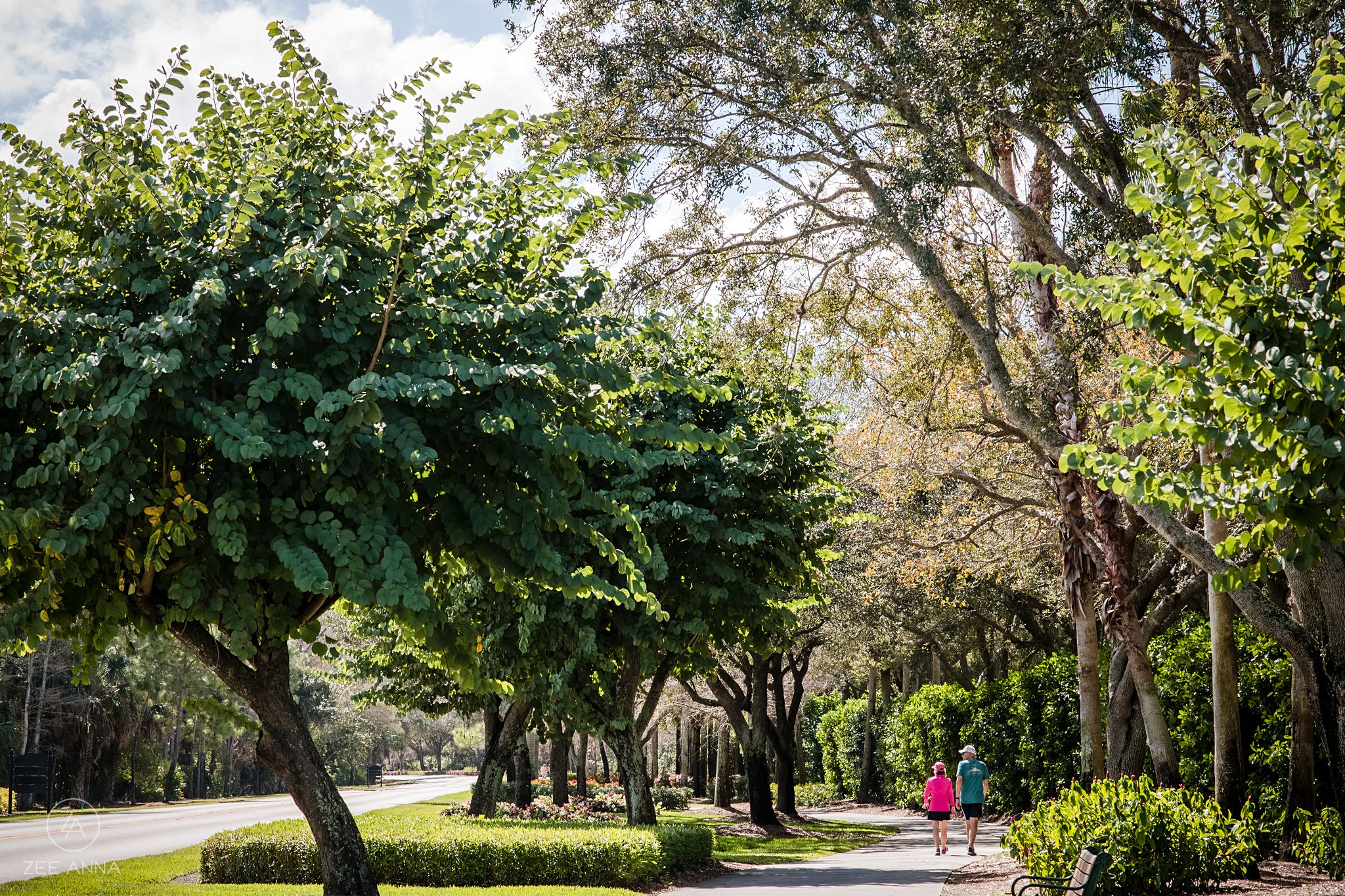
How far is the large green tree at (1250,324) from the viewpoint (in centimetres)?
610

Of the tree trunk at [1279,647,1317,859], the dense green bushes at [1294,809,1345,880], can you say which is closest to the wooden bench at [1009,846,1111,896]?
the dense green bushes at [1294,809,1345,880]

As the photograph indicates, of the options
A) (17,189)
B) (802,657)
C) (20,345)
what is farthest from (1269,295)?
(802,657)

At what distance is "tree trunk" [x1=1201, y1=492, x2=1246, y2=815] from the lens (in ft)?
41.0

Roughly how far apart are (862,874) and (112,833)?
17943 mm

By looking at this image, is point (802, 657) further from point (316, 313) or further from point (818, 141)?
point (316, 313)

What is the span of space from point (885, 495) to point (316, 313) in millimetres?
13260

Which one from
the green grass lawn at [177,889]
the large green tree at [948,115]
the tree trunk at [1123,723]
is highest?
the large green tree at [948,115]

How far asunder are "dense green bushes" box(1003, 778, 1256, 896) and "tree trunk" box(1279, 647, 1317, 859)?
121cm

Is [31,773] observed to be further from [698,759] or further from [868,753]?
[698,759]

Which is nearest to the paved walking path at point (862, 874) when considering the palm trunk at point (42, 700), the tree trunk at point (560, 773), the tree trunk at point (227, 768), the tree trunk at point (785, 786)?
the tree trunk at point (785, 786)

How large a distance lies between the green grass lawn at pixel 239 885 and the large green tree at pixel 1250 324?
8218mm

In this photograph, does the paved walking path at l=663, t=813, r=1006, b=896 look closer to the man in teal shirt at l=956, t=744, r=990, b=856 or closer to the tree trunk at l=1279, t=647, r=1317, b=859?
the man in teal shirt at l=956, t=744, r=990, b=856

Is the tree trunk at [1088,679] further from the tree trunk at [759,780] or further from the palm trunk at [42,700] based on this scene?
the palm trunk at [42,700]

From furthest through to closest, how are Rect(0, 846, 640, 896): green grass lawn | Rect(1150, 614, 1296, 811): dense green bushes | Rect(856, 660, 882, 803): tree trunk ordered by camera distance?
Rect(856, 660, 882, 803): tree trunk, Rect(1150, 614, 1296, 811): dense green bushes, Rect(0, 846, 640, 896): green grass lawn
